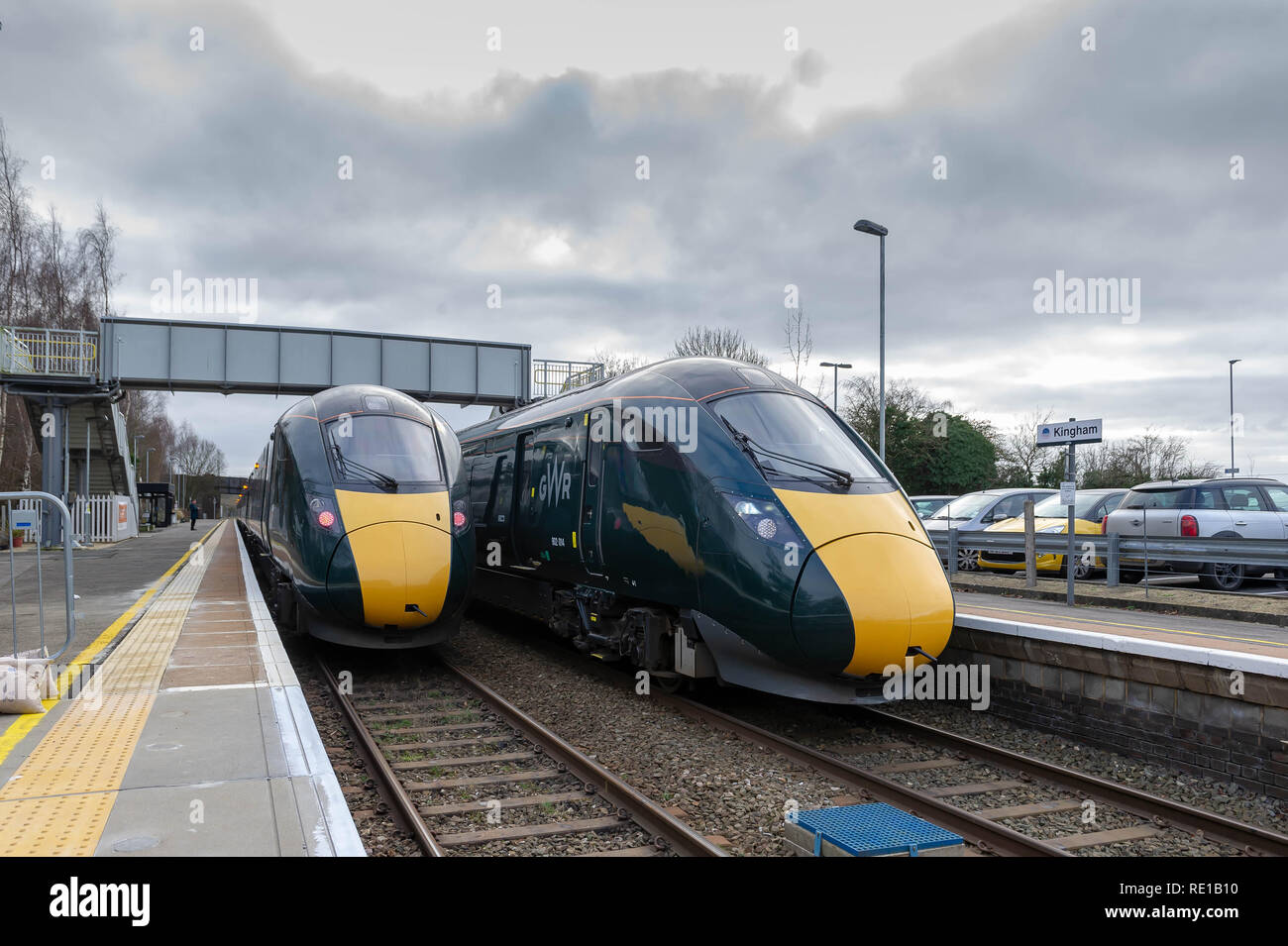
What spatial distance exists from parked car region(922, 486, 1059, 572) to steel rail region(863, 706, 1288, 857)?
11.9 meters

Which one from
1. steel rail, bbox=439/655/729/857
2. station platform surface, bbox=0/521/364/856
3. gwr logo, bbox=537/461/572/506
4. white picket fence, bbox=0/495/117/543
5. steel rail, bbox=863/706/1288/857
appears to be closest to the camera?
station platform surface, bbox=0/521/364/856

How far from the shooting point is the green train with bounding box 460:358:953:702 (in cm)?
672

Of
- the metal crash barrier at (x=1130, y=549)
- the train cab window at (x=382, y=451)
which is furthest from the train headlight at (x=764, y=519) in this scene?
the metal crash barrier at (x=1130, y=549)

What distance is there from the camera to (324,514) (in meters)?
9.28

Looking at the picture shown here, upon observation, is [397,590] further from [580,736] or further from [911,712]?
[911,712]

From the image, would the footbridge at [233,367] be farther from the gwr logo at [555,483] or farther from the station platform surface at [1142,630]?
the station platform surface at [1142,630]

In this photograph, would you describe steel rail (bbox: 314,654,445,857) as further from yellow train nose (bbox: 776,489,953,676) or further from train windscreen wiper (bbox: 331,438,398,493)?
yellow train nose (bbox: 776,489,953,676)

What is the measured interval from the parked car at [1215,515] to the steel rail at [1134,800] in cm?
871

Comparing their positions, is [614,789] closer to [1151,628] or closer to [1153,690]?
[1153,690]

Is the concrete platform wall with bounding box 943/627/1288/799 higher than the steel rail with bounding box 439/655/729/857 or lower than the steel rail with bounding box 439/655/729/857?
higher

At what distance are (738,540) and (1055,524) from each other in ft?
39.8

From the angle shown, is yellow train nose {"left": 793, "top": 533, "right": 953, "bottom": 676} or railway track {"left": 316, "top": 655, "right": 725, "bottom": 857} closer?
railway track {"left": 316, "top": 655, "right": 725, "bottom": 857}

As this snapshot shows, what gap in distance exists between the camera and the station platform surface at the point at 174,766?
4160 mm

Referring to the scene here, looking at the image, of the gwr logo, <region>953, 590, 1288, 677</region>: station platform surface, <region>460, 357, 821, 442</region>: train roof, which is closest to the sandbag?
the gwr logo
